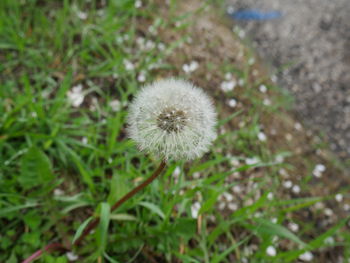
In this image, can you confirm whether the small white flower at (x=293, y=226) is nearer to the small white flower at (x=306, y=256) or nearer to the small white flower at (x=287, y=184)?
the small white flower at (x=306, y=256)

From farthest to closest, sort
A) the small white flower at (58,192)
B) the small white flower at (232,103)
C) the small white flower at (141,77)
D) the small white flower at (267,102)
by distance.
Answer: the small white flower at (267,102), the small white flower at (232,103), the small white flower at (141,77), the small white flower at (58,192)

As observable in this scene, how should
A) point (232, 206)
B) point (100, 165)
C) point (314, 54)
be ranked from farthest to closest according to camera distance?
point (314, 54) < point (232, 206) < point (100, 165)

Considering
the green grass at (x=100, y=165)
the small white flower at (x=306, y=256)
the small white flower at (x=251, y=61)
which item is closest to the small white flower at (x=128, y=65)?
the green grass at (x=100, y=165)

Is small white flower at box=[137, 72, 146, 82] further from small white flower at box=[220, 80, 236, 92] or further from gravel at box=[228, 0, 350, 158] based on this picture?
gravel at box=[228, 0, 350, 158]

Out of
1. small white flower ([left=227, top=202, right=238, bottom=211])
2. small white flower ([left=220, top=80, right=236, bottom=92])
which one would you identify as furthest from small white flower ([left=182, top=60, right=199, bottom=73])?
small white flower ([left=227, top=202, right=238, bottom=211])

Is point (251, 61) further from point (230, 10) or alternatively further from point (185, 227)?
point (185, 227)

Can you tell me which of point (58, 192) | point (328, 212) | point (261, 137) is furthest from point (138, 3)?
point (328, 212)
